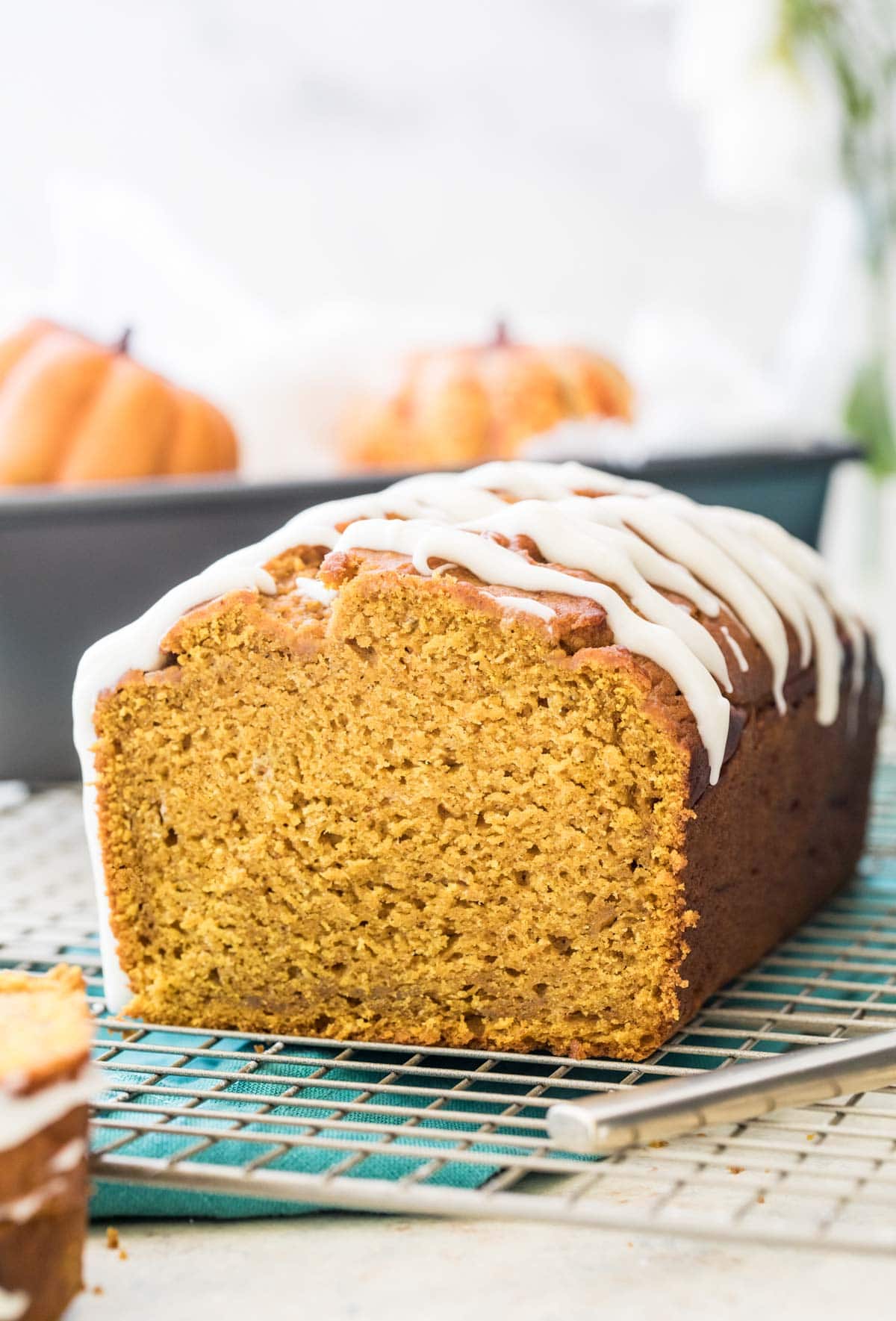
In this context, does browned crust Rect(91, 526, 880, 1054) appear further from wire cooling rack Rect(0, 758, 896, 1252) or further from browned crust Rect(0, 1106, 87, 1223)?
browned crust Rect(0, 1106, 87, 1223)

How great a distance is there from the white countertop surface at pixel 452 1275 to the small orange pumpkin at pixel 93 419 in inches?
77.5

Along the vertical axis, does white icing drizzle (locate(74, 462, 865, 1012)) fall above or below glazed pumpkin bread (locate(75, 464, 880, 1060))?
above

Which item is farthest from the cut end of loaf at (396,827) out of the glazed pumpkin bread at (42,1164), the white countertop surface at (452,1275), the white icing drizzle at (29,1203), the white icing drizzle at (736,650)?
the white icing drizzle at (29,1203)

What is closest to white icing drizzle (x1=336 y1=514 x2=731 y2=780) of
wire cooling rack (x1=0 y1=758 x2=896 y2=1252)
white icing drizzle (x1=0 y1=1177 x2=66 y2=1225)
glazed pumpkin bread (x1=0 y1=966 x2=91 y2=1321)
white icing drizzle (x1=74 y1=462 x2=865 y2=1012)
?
white icing drizzle (x1=74 y1=462 x2=865 y2=1012)

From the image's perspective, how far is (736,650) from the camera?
2082 mm

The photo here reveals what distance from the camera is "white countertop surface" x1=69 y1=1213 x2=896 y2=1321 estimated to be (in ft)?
4.38

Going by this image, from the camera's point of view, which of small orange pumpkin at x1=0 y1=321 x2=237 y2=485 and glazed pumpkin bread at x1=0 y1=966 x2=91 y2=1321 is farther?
small orange pumpkin at x1=0 y1=321 x2=237 y2=485

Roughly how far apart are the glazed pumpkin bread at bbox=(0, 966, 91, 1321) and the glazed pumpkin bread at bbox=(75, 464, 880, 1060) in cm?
64

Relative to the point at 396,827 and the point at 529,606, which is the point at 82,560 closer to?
the point at 396,827

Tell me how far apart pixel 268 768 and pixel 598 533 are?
0.53 metres

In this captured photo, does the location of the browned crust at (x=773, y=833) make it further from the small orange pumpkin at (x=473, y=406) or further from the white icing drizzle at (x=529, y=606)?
the small orange pumpkin at (x=473, y=406)

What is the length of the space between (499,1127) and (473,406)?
7.51ft

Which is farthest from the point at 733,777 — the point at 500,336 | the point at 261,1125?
the point at 500,336

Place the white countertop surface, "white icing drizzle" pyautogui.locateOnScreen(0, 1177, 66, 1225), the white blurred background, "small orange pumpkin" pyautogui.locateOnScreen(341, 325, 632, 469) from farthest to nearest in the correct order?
the white blurred background, "small orange pumpkin" pyautogui.locateOnScreen(341, 325, 632, 469), the white countertop surface, "white icing drizzle" pyautogui.locateOnScreen(0, 1177, 66, 1225)
